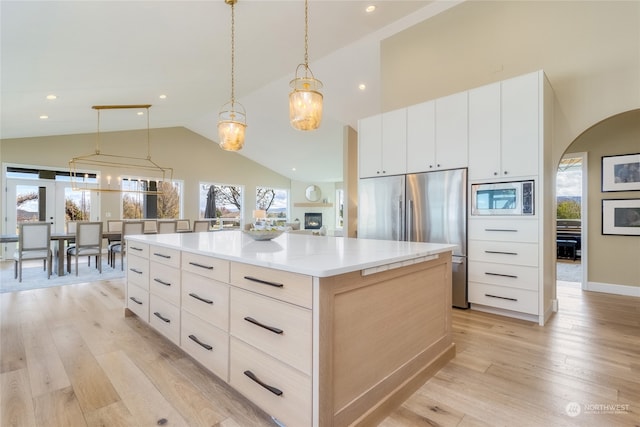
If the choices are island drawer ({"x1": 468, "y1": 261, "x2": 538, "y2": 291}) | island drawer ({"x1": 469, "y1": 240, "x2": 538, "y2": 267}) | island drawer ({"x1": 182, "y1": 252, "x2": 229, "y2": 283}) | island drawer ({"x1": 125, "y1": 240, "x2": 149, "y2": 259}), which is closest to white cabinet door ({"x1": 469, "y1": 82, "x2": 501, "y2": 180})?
island drawer ({"x1": 469, "y1": 240, "x2": 538, "y2": 267})

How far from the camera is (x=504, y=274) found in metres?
3.04

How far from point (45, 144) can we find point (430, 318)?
341 inches

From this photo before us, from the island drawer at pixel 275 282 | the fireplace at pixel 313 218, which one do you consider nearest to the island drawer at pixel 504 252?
the island drawer at pixel 275 282

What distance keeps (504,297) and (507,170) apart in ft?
4.17

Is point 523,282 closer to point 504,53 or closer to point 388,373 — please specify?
point 388,373

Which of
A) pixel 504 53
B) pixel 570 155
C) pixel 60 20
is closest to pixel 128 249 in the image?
pixel 60 20

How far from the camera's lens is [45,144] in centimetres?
680

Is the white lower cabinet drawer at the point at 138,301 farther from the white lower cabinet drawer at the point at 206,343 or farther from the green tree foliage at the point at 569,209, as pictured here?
the green tree foliage at the point at 569,209

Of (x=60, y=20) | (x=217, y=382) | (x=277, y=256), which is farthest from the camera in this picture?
(x=60, y=20)

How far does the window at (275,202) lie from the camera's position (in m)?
11.8

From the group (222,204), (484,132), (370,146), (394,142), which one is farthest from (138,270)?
(222,204)

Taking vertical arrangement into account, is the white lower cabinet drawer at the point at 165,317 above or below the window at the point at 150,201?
below

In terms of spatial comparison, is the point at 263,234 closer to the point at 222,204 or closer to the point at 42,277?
the point at 42,277

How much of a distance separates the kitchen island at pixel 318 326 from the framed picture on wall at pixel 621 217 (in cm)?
349
